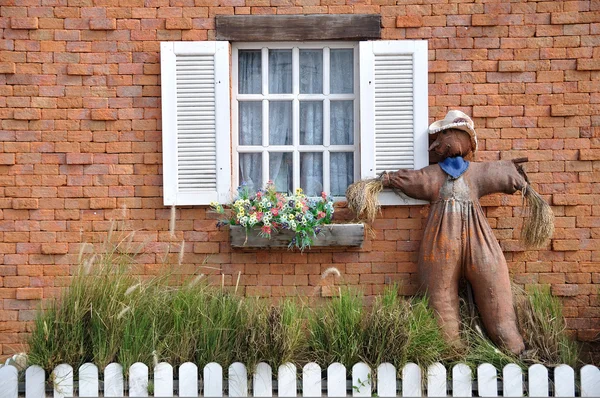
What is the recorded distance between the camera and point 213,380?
229 inches

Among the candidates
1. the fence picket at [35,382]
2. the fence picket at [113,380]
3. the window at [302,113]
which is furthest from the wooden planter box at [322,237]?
the fence picket at [35,382]

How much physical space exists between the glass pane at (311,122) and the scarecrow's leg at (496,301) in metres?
1.70

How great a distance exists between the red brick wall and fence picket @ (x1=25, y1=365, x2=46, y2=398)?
116cm

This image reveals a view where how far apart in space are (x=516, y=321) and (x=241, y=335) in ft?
7.28

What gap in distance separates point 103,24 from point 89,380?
9.76ft

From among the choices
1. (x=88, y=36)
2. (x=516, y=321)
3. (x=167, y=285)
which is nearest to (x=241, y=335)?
(x=167, y=285)

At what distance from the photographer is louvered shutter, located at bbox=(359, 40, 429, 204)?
693 centimetres

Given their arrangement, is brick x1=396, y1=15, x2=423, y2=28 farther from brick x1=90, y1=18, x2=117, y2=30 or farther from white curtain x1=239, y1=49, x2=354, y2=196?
brick x1=90, y1=18, x2=117, y2=30

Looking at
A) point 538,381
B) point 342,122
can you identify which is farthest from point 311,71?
point 538,381

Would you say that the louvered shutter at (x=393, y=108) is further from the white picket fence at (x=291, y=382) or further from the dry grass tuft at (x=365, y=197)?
the white picket fence at (x=291, y=382)

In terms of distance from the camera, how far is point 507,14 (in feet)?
22.8

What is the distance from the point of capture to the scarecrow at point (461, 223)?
21.6ft

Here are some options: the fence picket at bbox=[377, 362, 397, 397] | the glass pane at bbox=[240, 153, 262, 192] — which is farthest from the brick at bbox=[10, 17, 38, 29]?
the fence picket at bbox=[377, 362, 397, 397]

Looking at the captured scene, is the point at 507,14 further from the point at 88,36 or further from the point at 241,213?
the point at 88,36
